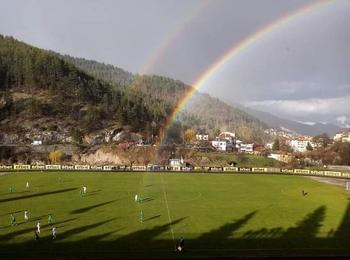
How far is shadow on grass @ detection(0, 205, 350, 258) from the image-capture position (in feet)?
143

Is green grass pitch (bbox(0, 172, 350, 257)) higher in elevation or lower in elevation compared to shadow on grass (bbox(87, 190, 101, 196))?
lower

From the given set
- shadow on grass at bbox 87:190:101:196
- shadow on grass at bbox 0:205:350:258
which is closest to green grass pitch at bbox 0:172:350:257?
shadow on grass at bbox 0:205:350:258

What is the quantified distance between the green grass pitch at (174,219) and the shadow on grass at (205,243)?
93 mm

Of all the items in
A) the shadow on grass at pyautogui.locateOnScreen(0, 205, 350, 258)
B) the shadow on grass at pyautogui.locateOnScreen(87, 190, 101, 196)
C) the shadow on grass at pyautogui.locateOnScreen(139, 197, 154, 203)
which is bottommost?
the shadow on grass at pyautogui.locateOnScreen(0, 205, 350, 258)

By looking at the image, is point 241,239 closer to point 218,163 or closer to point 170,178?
point 170,178

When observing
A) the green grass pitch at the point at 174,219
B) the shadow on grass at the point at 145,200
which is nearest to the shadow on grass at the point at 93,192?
the green grass pitch at the point at 174,219

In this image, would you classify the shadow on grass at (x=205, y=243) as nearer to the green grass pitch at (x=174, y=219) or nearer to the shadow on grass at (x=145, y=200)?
the green grass pitch at (x=174, y=219)

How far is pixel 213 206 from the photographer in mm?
70750

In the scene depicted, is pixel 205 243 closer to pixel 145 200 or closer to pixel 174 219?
pixel 174 219

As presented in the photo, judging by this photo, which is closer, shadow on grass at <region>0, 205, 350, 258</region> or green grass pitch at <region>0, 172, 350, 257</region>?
shadow on grass at <region>0, 205, 350, 258</region>

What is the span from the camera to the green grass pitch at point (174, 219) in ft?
150

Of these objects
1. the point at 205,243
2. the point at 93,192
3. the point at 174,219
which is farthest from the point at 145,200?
the point at 205,243

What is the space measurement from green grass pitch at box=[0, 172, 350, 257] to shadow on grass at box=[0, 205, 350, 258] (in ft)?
0.30

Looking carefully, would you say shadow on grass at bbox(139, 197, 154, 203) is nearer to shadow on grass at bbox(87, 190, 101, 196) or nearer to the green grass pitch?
the green grass pitch
